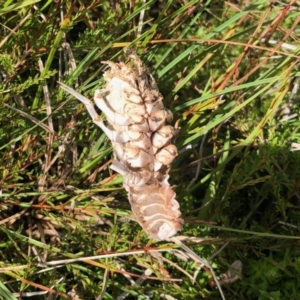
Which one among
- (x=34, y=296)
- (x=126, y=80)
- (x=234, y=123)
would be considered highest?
(x=126, y=80)

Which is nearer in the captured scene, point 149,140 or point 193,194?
point 149,140

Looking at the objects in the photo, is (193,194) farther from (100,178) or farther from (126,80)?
(126,80)

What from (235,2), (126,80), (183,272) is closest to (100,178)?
(183,272)

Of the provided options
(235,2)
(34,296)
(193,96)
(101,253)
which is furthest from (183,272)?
(235,2)

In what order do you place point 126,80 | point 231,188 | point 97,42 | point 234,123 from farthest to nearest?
point 234,123 → point 231,188 → point 97,42 → point 126,80

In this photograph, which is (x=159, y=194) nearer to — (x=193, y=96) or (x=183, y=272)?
(x=183, y=272)

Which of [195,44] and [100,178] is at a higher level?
[195,44]

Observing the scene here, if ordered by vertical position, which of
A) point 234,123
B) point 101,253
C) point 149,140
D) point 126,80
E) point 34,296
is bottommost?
point 34,296

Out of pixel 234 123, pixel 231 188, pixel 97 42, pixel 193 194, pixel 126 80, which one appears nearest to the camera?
pixel 126 80

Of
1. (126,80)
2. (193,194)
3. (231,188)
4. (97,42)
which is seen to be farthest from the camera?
(193,194)
